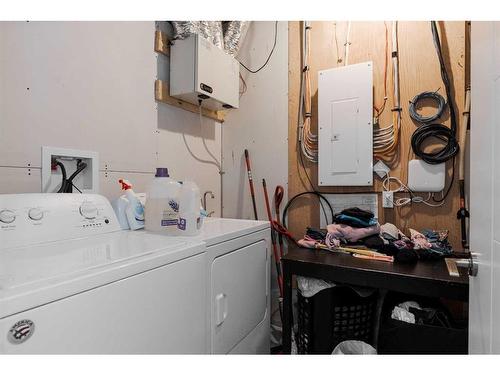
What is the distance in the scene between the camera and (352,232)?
1.79 meters

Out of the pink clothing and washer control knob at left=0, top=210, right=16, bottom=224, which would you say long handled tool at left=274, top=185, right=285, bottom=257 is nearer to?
the pink clothing

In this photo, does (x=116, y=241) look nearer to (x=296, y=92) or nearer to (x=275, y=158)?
(x=275, y=158)

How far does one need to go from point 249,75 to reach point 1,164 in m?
1.91

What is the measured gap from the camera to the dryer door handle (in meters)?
1.14

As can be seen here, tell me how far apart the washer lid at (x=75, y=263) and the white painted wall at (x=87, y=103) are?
509 millimetres

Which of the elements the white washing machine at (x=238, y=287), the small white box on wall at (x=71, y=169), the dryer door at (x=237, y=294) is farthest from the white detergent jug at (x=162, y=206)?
the small white box on wall at (x=71, y=169)

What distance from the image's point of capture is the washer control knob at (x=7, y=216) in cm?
95

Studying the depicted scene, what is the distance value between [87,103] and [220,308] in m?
1.24

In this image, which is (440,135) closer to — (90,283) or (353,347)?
(353,347)

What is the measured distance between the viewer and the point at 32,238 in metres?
0.98

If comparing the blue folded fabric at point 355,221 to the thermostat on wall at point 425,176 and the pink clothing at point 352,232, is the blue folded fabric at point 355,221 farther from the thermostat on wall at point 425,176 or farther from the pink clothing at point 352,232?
the thermostat on wall at point 425,176

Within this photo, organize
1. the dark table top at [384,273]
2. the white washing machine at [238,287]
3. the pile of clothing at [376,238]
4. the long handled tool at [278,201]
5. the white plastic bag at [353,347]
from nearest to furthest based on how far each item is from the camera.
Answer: the white washing machine at [238,287] → the dark table top at [384,273] → the white plastic bag at [353,347] → the pile of clothing at [376,238] → the long handled tool at [278,201]

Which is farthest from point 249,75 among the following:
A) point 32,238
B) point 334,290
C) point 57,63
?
point 32,238

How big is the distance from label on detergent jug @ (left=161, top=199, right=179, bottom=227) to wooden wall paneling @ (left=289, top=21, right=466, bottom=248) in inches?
49.7
